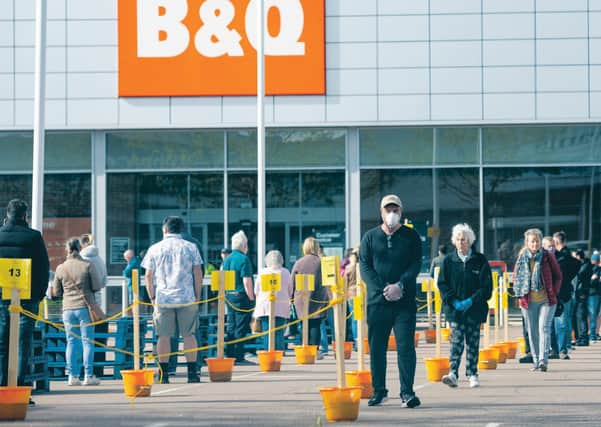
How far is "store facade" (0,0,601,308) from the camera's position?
32.0 meters

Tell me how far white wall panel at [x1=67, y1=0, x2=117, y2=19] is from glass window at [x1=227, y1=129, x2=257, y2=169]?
4.09m

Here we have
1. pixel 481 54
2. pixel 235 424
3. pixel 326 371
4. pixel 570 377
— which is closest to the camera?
pixel 235 424

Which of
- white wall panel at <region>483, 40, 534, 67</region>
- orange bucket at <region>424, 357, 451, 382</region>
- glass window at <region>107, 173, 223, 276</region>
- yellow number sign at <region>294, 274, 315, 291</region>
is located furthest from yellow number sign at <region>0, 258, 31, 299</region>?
white wall panel at <region>483, 40, 534, 67</region>

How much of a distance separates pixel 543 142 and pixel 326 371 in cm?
1553

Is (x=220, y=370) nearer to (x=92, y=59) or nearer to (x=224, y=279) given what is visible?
(x=224, y=279)

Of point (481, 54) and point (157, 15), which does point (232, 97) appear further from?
point (481, 54)

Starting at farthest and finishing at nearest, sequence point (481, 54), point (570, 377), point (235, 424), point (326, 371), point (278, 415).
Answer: point (481, 54) → point (326, 371) → point (570, 377) → point (278, 415) → point (235, 424)

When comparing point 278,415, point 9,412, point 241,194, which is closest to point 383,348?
point 278,415

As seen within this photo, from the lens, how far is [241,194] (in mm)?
32219

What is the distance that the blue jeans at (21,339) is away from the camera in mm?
13297

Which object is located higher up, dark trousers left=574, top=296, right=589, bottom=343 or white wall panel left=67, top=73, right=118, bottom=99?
white wall panel left=67, top=73, right=118, bottom=99

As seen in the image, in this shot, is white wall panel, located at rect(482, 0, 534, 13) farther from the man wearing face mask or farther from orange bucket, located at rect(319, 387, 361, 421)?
orange bucket, located at rect(319, 387, 361, 421)

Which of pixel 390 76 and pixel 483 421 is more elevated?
pixel 390 76

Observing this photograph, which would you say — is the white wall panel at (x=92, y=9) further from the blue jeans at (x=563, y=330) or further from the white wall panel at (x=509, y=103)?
the blue jeans at (x=563, y=330)
